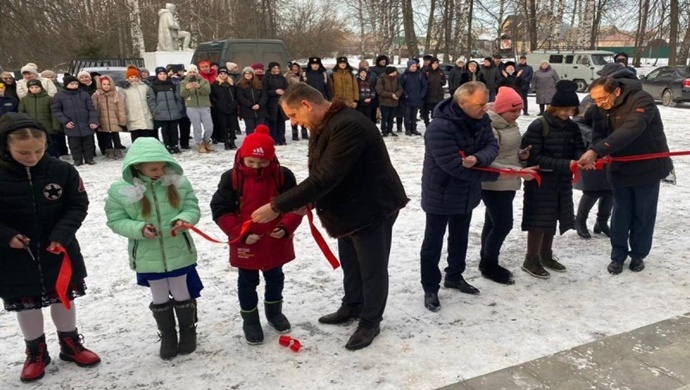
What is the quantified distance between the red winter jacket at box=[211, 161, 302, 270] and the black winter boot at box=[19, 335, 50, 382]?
123cm

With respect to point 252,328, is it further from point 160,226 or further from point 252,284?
point 160,226

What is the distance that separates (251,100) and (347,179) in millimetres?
7854

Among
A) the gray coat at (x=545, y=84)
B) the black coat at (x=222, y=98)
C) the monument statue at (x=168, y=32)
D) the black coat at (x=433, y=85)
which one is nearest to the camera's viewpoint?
the black coat at (x=222, y=98)

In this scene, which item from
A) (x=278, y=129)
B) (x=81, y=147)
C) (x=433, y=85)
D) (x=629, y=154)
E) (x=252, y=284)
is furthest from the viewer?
(x=433, y=85)

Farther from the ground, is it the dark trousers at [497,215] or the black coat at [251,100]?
the black coat at [251,100]

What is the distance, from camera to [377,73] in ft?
42.8

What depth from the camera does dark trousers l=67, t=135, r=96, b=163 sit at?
30.6ft

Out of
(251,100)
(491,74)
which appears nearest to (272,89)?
(251,100)

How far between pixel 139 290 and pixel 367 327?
202 centimetres

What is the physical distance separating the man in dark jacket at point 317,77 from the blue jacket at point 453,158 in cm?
808

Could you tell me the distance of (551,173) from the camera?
173 inches

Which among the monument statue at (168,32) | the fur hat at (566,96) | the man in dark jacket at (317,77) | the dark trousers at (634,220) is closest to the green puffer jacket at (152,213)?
the fur hat at (566,96)

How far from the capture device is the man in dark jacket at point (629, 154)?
4.35 meters

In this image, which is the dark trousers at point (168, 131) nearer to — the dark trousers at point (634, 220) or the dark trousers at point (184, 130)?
the dark trousers at point (184, 130)
